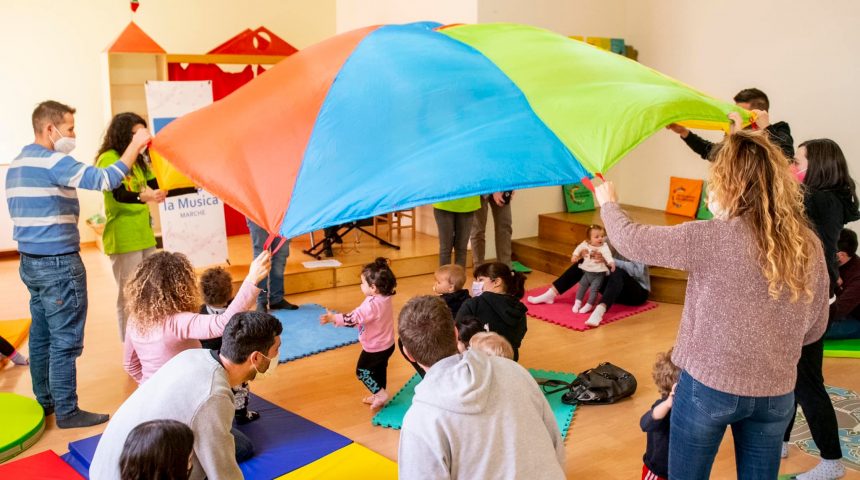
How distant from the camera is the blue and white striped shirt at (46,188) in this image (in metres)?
3.51

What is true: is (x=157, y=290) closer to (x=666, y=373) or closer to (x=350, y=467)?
(x=350, y=467)

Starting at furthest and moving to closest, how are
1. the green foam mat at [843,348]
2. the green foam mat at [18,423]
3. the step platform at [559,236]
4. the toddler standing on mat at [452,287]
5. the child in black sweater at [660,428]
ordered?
the step platform at [559,236] < the green foam mat at [843,348] < the toddler standing on mat at [452,287] < the green foam mat at [18,423] < the child in black sweater at [660,428]

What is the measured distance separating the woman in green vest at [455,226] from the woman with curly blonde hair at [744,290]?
363 cm

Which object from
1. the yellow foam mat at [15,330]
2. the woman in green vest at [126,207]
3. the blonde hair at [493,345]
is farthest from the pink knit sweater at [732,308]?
the yellow foam mat at [15,330]

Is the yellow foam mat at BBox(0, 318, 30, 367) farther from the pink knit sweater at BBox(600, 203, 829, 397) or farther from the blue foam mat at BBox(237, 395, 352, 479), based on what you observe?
the pink knit sweater at BBox(600, 203, 829, 397)

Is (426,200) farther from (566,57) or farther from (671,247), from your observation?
(566,57)

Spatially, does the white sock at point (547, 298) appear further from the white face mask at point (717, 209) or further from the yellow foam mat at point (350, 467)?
the white face mask at point (717, 209)

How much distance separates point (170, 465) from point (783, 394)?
172cm

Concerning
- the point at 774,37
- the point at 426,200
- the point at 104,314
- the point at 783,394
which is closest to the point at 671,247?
the point at 783,394

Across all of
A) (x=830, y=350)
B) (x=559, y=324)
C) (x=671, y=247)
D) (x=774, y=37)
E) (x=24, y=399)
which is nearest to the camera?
(x=671, y=247)

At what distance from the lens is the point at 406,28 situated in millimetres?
3197

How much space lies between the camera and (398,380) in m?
4.43

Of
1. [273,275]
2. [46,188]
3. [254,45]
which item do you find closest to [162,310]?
[46,188]

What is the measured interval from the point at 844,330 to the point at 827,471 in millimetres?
2056
